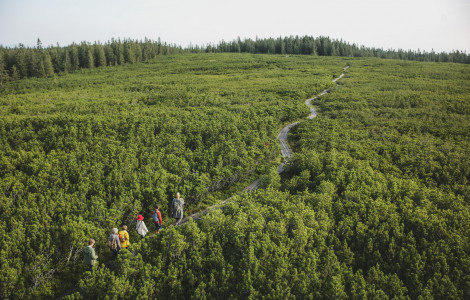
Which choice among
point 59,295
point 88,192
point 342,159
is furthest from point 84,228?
point 342,159

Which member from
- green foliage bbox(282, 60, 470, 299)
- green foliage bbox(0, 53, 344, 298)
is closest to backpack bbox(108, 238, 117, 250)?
green foliage bbox(0, 53, 344, 298)

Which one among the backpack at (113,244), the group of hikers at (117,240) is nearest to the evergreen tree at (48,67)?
the group of hikers at (117,240)

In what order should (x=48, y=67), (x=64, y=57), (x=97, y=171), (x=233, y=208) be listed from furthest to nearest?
1. (x=64, y=57)
2. (x=48, y=67)
3. (x=97, y=171)
4. (x=233, y=208)

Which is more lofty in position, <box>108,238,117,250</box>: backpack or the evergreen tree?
the evergreen tree


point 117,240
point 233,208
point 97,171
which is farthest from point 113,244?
point 97,171

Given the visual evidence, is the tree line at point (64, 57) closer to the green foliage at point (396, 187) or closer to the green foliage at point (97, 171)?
the green foliage at point (97, 171)

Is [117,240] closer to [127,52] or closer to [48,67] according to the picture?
[48,67]

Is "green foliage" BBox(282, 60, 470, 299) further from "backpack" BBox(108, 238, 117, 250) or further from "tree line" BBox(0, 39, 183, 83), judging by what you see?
"tree line" BBox(0, 39, 183, 83)
